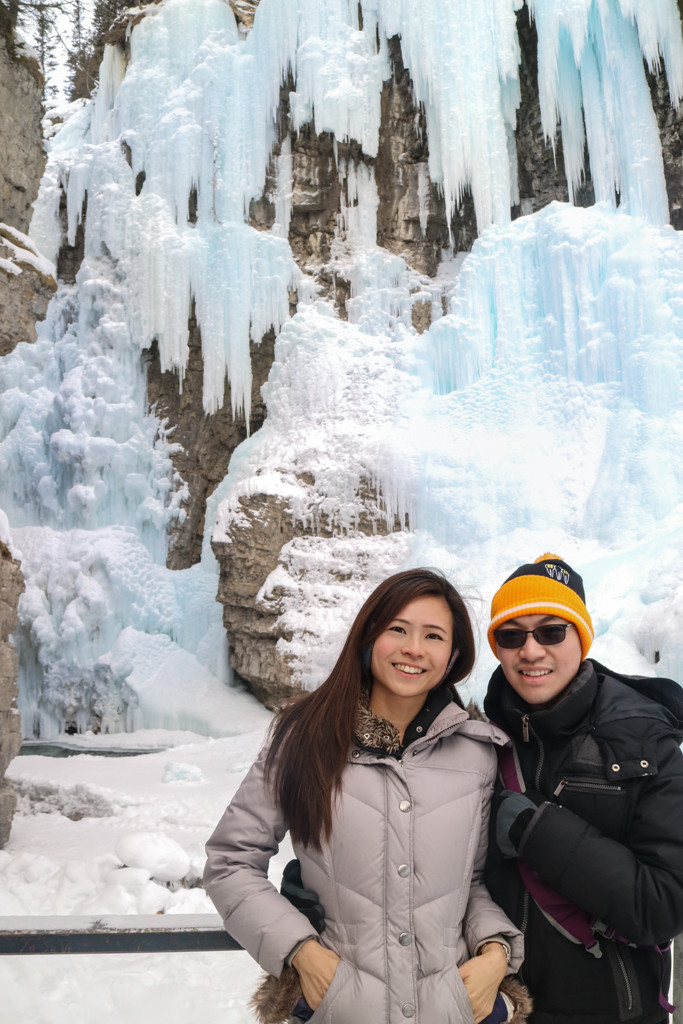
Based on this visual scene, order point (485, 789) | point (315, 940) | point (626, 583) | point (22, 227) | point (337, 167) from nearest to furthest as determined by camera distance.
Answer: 1. point (315, 940)
2. point (485, 789)
3. point (22, 227)
4. point (626, 583)
5. point (337, 167)

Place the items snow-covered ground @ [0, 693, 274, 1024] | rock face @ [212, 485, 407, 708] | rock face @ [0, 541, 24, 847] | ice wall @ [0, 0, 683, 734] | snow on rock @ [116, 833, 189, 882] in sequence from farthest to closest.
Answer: rock face @ [212, 485, 407, 708]
ice wall @ [0, 0, 683, 734]
rock face @ [0, 541, 24, 847]
snow on rock @ [116, 833, 189, 882]
snow-covered ground @ [0, 693, 274, 1024]

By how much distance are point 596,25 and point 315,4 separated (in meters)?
4.47

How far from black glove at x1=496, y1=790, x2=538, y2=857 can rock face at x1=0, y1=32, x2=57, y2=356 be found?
3.94 meters

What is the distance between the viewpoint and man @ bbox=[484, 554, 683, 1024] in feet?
3.97

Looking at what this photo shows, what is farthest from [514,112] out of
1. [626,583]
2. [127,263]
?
[626,583]

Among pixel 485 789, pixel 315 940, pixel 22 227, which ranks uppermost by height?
Answer: pixel 22 227

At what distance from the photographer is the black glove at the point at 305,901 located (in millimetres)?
1339

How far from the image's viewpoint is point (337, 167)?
41.9 feet

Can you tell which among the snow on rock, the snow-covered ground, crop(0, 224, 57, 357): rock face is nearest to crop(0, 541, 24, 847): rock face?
the snow-covered ground

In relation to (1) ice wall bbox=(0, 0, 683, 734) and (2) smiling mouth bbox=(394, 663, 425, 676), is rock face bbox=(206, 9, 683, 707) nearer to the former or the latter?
(1) ice wall bbox=(0, 0, 683, 734)

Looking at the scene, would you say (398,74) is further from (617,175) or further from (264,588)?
(264,588)

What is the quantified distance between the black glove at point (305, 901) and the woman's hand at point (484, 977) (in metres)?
0.26

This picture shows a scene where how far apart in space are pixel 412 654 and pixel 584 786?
0.38 m

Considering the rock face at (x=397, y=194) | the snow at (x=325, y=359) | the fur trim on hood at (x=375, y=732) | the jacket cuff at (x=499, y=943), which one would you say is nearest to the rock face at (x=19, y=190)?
the fur trim on hood at (x=375, y=732)
